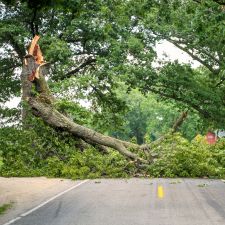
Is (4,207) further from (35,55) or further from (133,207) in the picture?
(35,55)

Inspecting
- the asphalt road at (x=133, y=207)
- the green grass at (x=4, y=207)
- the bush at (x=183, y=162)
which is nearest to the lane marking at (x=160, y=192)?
the asphalt road at (x=133, y=207)

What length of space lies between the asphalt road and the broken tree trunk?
6.18m

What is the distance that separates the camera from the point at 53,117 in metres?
21.9

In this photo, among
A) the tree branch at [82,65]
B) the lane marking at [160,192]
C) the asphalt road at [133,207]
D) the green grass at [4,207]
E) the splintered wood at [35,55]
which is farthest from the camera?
the tree branch at [82,65]

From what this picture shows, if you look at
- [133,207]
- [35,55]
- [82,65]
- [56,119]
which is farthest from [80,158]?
[133,207]

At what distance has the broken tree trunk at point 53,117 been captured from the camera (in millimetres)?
21438

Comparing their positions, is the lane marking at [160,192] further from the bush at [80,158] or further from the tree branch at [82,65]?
the tree branch at [82,65]

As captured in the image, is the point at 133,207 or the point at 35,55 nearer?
the point at 133,207

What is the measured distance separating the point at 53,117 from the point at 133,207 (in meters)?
11.9

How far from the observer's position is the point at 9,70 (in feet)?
97.9

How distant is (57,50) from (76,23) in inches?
76.4

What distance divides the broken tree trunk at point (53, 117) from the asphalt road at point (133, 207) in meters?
6.18

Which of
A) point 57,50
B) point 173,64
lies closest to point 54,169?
point 57,50

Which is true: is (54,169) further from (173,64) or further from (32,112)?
(173,64)
